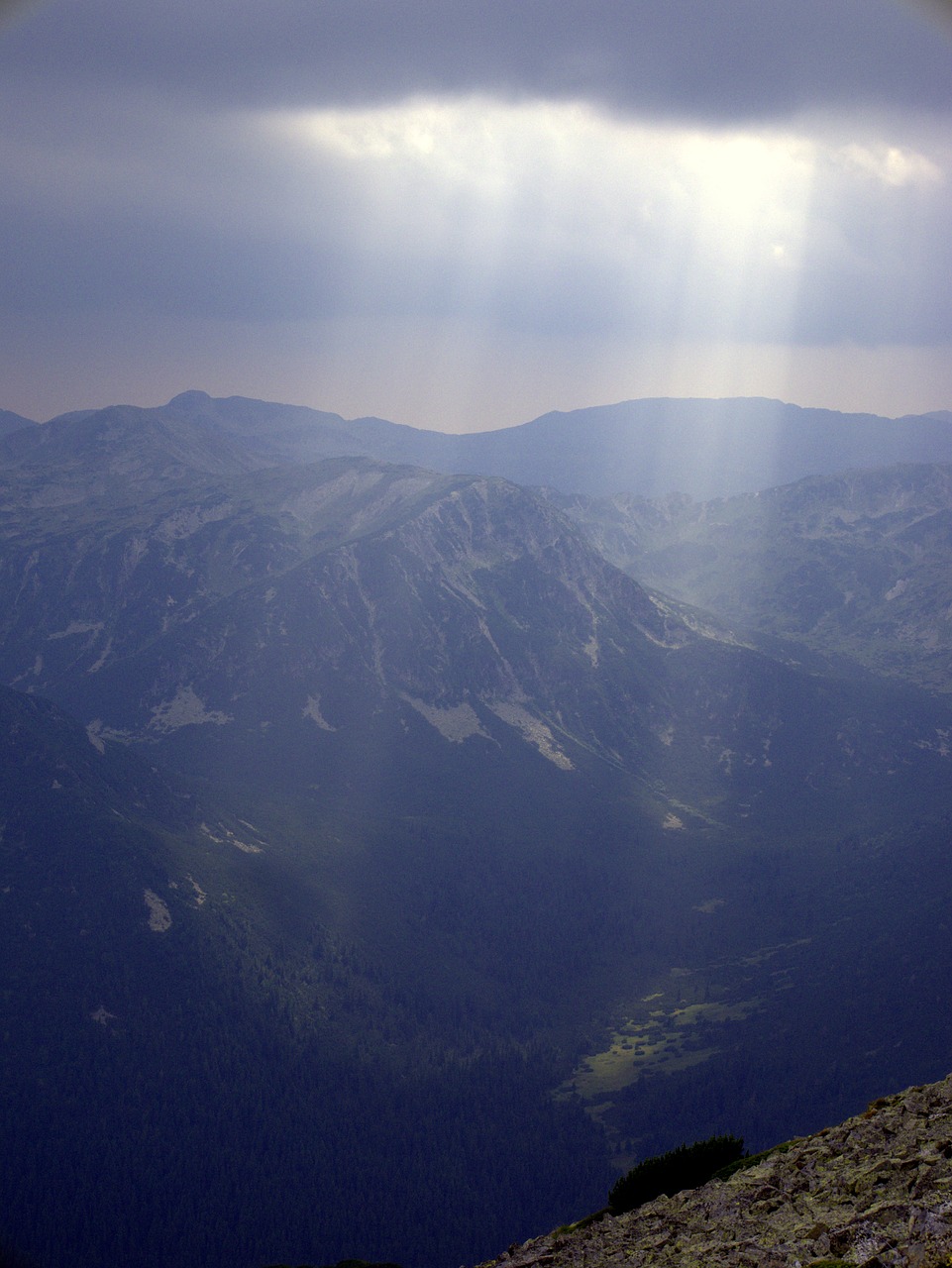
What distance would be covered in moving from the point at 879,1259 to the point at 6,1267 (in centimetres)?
21698

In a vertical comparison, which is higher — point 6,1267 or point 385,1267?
point 385,1267

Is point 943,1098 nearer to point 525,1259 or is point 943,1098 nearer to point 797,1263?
point 797,1263

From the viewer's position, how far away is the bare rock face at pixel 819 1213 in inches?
1705

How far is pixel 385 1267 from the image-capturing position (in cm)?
10581

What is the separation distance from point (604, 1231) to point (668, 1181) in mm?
15390

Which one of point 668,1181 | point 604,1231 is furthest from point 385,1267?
point 604,1231

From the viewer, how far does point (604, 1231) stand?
66.0 meters

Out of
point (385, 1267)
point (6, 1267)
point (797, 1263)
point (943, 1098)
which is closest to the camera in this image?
point (797, 1263)

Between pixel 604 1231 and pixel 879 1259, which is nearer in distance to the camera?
pixel 879 1259

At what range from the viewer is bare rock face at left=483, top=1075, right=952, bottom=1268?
43.3m

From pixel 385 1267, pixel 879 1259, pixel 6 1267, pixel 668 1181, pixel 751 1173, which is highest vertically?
pixel 879 1259

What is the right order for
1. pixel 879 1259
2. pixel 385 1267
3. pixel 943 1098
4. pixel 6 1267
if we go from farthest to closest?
pixel 6 1267
pixel 385 1267
pixel 943 1098
pixel 879 1259

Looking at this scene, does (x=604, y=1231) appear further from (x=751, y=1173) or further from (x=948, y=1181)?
(x=948, y=1181)

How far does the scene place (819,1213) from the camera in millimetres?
51250
